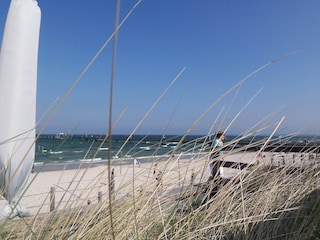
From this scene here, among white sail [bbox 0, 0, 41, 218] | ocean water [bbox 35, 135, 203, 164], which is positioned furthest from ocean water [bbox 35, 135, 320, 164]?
white sail [bbox 0, 0, 41, 218]

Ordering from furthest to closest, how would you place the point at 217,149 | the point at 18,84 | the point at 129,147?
the point at 18,84 < the point at 129,147 < the point at 217,149

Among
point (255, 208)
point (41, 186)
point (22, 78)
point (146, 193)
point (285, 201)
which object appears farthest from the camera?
point (41, 186)

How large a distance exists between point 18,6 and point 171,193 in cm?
269

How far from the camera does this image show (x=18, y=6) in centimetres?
278

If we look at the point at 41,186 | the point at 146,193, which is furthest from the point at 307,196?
the point at 41,186

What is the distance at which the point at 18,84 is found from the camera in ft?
8.79

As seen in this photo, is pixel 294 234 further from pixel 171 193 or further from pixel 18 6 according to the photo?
pixel 18 6

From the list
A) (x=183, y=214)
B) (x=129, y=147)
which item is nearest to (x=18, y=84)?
(x=129, y=147)

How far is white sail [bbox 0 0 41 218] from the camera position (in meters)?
2.53

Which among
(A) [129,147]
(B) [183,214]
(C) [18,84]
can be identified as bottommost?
(B) [183,214]

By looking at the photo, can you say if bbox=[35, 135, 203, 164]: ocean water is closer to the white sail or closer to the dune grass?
the dune grass

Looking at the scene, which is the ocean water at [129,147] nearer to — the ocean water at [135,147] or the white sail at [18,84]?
the ocean water at [135,147]

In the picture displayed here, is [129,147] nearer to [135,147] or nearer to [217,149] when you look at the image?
[135,147]

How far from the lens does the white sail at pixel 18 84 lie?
Answer: 8.30ft
